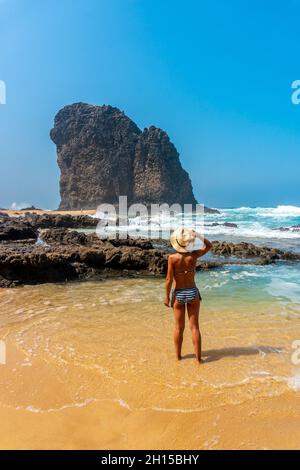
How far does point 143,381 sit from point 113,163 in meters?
78.7

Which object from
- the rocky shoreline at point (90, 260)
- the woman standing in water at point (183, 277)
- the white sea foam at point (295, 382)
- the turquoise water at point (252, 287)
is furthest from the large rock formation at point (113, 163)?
the white sea foam at point (295, 382)

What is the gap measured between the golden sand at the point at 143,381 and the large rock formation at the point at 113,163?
72195 mm

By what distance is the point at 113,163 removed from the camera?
7988cm

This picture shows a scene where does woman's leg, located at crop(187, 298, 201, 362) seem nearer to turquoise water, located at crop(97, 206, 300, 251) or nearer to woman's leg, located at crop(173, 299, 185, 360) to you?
woman's leg, located at crop(173, 299, 185, 360)

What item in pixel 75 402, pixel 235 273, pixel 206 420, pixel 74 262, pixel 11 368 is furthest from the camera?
pixel 235 273

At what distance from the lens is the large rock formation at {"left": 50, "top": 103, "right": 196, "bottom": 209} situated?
78.9m

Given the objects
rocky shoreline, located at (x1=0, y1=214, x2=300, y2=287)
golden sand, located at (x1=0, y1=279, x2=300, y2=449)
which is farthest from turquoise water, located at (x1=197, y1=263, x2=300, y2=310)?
rocky shoreline, located at (x1=0, y1=214, x2=300, y2=287)

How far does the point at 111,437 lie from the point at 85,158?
81798 mm

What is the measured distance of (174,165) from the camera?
83500mm

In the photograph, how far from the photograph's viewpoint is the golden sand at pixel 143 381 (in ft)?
9.39

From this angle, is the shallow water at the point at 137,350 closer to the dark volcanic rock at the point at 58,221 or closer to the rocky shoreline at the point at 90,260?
the rocky shoreline at the point at 90,260

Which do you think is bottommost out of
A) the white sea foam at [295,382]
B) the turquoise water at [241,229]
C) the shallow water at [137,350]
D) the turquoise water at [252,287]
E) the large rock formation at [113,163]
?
the white sea foam at [295,382]
